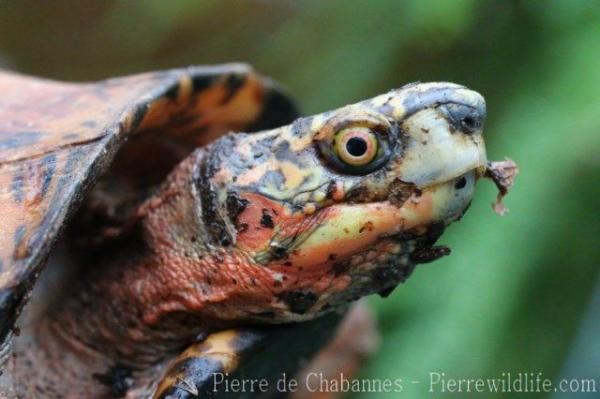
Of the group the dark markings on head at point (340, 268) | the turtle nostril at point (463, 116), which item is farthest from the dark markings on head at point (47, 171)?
the turtle nostril at point (463, 116)

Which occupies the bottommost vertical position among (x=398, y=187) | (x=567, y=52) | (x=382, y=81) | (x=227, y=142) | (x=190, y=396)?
(x=190, y=396)

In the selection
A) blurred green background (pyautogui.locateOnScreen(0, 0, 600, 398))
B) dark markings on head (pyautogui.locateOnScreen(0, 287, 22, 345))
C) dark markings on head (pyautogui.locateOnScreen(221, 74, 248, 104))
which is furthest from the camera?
blurred green background (pyautogui.locateOnScreen(0, 0, 600, 398))

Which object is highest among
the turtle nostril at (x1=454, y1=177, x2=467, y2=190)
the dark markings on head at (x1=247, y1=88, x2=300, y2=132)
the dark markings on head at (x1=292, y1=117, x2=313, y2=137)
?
the dark markings on head at (x1=247, y1=88, x2=300, y2=132)

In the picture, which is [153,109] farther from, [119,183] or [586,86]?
[586,86]

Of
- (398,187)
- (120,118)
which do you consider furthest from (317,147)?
(120,118)

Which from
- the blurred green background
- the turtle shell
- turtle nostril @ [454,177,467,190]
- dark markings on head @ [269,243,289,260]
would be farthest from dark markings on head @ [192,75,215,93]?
the blurred green background

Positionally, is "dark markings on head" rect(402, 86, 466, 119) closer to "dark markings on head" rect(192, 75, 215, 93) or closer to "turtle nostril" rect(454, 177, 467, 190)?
"turtle nostril" rect(454, 177, 467, 190)

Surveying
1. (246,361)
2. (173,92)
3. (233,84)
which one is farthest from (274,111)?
(246,361)

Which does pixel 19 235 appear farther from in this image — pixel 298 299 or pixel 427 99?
pixel 427 99
